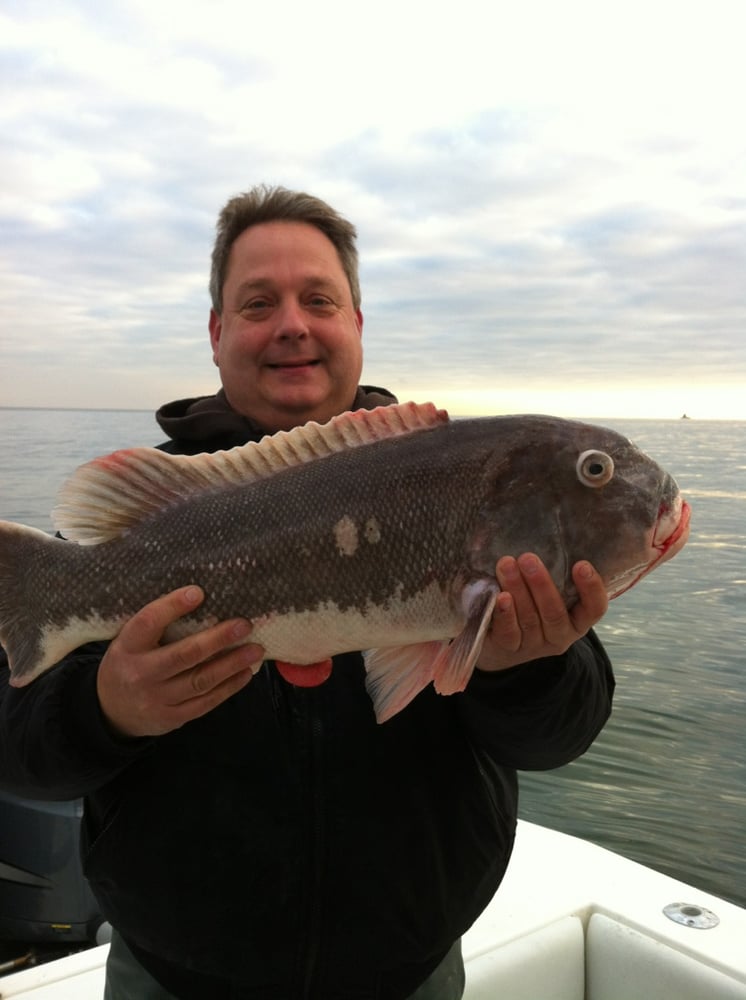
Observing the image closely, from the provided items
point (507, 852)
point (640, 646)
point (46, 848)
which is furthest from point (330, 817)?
point (640, 646)

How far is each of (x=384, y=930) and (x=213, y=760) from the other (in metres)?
0.74

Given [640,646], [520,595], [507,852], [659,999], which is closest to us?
[520,595]

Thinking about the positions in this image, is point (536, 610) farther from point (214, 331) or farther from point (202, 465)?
point (214, 331)

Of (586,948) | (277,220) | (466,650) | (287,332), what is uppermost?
(277,220)

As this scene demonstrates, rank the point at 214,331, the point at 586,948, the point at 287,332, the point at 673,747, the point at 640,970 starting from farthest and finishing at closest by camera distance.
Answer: the point at 673,747
the point at 586,948
the point at 640,970
the point at 214,331
the point at 287,332

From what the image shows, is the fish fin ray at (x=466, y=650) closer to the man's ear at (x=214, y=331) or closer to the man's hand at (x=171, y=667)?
the man's hand at (x=171, y=667)

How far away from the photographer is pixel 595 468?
2.45m

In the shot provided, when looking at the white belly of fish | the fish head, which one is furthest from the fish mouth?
the white belly of fish

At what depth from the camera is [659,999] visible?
3877mm

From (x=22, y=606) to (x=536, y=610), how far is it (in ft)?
5.11

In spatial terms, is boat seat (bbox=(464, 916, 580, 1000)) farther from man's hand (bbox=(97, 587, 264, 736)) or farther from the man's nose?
the man's nose

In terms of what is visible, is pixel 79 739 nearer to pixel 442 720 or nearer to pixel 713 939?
pixel 442 720

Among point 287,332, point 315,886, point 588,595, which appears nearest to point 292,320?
point 287,332

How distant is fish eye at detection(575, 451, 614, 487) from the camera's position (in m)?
2.43
